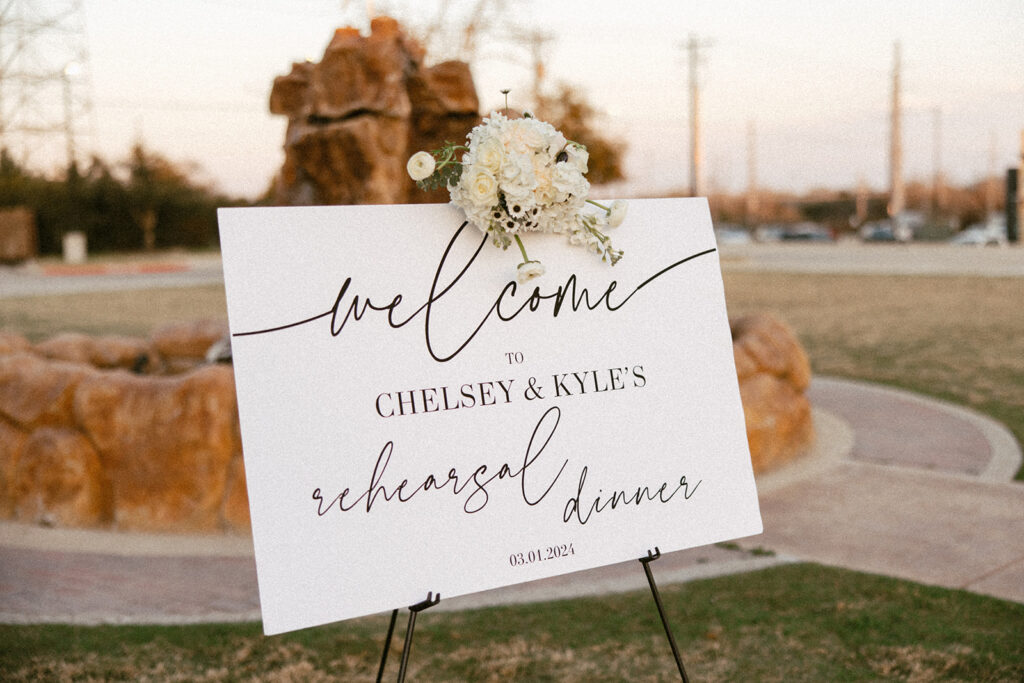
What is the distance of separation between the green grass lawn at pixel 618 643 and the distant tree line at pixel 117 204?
3802 centimetres

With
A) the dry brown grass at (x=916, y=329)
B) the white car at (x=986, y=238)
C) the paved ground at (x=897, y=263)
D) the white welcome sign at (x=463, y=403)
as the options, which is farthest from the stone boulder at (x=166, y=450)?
the white car at (x=986, y=238)

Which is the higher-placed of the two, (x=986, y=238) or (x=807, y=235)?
(x=986, y=238)

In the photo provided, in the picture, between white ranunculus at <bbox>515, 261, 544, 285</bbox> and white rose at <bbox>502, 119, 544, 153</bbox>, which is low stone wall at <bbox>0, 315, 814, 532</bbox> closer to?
white ranunculus at <bbox>515, 261, 544, 285</bbox>

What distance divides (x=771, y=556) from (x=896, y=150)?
153ft

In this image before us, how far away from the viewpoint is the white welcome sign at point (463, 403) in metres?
2.24

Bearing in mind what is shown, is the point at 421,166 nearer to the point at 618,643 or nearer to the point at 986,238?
the point at 618,643

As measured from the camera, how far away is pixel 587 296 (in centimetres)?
263

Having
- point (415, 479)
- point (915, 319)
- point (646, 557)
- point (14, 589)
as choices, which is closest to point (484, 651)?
point (646, 557)

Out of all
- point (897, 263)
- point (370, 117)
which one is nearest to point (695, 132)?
point (897, 263)

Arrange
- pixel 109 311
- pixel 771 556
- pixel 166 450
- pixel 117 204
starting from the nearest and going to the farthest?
pixel 771 556, pixel 166 450, pixel 109 311, pixel 117 204

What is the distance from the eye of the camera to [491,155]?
239 cm

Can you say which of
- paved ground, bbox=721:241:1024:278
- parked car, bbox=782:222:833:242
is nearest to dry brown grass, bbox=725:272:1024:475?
paved ground, bbox=721:241:1024:278

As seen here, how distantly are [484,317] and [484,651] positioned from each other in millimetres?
1690

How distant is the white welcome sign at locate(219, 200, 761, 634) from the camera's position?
88.3 inches
